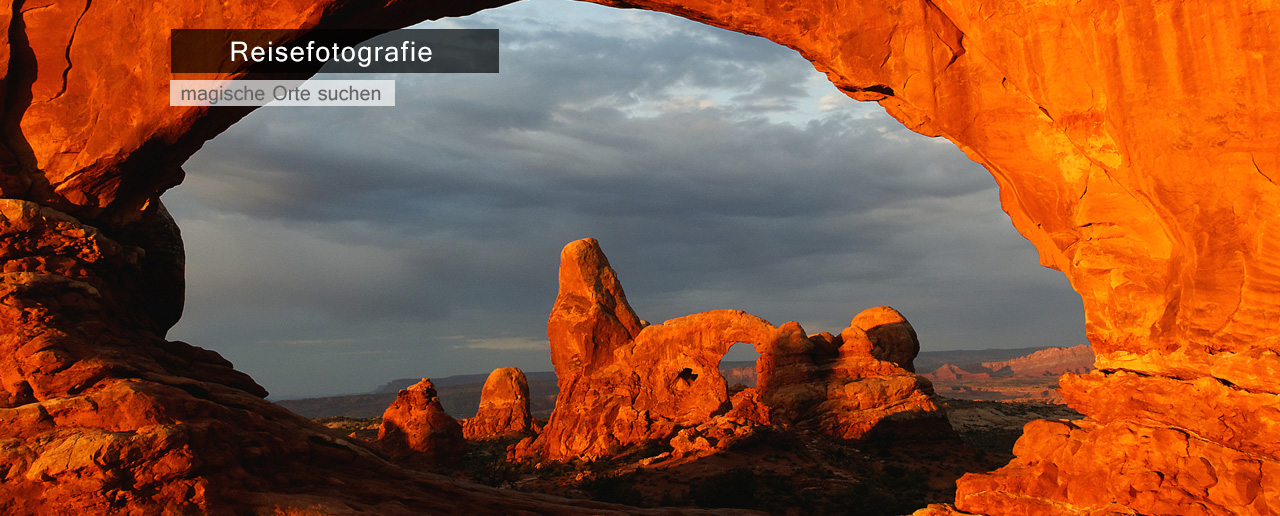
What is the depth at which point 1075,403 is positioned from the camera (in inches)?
328

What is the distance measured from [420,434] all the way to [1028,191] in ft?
82.2

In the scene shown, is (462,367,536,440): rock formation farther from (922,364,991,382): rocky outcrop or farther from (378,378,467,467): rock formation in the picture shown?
(922,364,991,382): rocky outcrop

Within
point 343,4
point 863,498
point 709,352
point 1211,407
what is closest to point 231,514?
point 343,4

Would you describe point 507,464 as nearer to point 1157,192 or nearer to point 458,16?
point 458,16

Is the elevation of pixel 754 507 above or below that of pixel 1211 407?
below

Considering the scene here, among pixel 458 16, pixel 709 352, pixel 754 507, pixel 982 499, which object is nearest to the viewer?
pixel 982 499

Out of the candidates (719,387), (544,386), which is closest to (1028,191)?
(719,387)

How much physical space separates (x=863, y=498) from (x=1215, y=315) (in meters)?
14.4

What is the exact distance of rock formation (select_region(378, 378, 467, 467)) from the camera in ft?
92.5

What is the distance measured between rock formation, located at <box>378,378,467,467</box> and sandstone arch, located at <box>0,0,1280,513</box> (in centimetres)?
1807

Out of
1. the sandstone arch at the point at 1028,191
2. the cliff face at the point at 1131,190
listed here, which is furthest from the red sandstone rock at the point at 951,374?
the sandstone arch at the point at 1028,191

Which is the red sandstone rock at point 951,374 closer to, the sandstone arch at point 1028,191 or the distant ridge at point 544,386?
the distant ridge at point 544,386

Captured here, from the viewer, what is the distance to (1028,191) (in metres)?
8.48

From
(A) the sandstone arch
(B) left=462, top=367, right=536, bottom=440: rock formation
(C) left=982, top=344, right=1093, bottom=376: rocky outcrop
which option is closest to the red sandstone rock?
(C) left=982, top=344, right=1093, bottom=376: rocky outcrop
